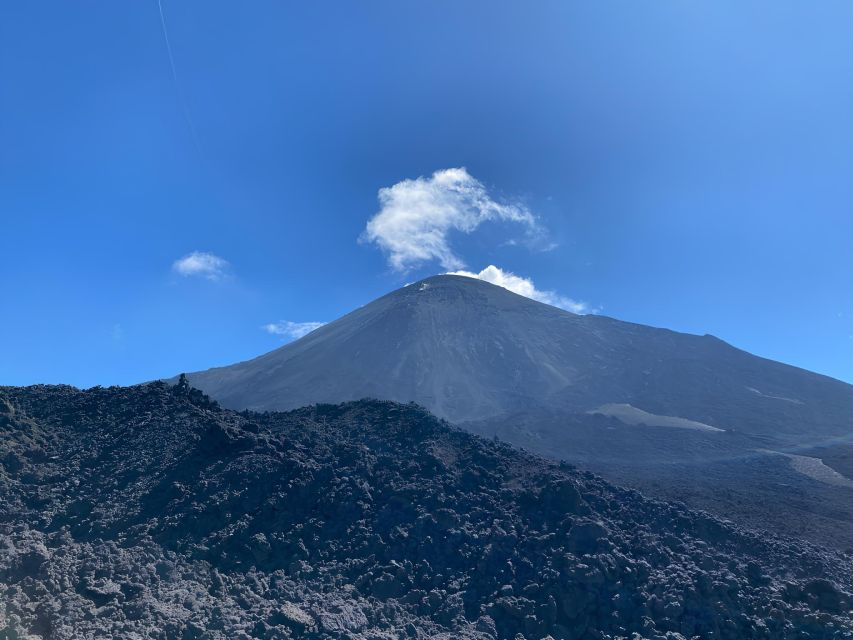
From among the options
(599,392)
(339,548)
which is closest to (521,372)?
(599,392)

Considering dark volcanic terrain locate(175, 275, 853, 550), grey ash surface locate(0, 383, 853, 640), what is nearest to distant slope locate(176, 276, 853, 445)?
dark volcanic terrain locate(175, 275, 853, 550)

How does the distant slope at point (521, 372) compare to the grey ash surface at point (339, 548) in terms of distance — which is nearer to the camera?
the grey ash surface at point (339, 548)

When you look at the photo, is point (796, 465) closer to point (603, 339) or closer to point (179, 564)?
point (179, 564)

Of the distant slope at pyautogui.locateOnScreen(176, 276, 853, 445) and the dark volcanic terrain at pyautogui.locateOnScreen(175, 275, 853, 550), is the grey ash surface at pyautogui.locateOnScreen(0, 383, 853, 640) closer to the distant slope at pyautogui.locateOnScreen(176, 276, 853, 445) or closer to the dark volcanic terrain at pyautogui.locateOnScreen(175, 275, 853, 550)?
the dark volcanic terrain at pyautogui.locateOnScreen(175, 275, 853, 550)

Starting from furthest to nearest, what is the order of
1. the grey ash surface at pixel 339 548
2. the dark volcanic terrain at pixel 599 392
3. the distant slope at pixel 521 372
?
1. the distant slope at pixel 521 372
2. the dark volcanic terrain at pixel 599 392
3. the grey ash surface at pixel 339 548

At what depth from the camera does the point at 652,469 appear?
3512cm

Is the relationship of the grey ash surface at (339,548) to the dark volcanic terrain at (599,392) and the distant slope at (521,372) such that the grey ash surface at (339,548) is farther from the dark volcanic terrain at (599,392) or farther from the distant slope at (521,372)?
the distant slope at (521,372)

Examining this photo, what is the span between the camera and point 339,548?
46.1 feet

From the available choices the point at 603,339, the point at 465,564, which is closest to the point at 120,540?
the point at 465,564

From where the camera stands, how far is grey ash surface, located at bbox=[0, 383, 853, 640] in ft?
37.2

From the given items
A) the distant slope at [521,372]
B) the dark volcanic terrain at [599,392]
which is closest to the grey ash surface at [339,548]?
the dark volcanic terrain at [599,392]

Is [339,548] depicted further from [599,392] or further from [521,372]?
[521,372]

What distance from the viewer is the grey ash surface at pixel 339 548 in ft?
37.2

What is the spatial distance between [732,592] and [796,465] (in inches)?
1088
